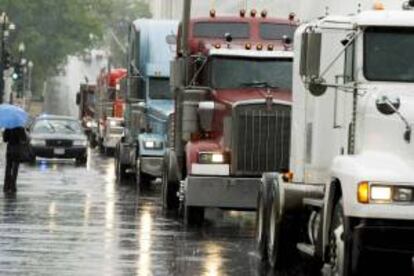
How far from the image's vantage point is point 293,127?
1487 centimetres

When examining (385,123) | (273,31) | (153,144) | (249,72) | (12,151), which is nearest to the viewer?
(385,123)

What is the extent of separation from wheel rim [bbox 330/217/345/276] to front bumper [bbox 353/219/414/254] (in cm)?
45

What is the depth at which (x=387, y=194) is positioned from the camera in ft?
34.0

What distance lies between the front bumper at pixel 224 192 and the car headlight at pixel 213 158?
0.26 meters

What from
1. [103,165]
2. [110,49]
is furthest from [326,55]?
[110,49]

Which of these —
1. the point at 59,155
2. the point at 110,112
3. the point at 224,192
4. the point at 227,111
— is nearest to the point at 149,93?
the point at 227,111

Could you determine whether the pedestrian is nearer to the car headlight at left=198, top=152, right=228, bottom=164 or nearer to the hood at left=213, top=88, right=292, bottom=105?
the hood at left=213, top=88, right=292, bottom=105

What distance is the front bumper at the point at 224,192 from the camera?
61.1 feet

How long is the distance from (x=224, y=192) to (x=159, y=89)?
33.3 feet

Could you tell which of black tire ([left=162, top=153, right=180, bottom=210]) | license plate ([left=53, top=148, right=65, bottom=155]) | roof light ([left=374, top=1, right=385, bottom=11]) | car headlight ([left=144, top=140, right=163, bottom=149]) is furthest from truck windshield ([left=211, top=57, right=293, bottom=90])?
license plate ([left=53, top=148, right=65, bottom=155])

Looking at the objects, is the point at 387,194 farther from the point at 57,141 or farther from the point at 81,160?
the point at 81,160

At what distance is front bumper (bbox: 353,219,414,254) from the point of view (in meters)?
10.4

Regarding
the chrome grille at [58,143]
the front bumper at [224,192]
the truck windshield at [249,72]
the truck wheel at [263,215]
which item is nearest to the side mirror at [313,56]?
the truck wheel at [263,215]

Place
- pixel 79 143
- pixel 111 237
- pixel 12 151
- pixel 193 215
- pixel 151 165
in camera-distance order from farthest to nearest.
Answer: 1. pixel 79 143
2. pixel 151 165
3. pixel 12 151
4. pixel 193 215
5. pixel 111 237
